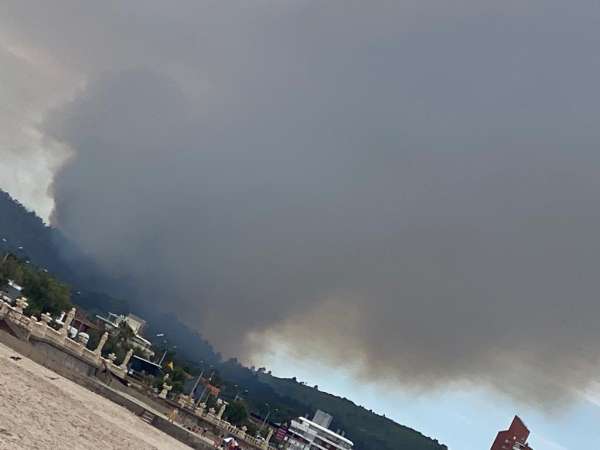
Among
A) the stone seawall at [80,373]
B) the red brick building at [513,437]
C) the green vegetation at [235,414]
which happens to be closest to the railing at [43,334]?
the stone seawall at [80,373]

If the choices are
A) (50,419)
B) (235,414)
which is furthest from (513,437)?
(50,419)

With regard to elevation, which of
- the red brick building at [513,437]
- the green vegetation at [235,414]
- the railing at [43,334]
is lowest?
the green vegetation at [235,414]

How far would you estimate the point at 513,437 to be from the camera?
18038cm

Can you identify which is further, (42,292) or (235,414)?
(235,414)

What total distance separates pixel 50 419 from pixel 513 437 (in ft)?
524

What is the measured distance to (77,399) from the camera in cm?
5522

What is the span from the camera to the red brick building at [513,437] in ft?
586

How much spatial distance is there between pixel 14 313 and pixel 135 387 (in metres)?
27.1

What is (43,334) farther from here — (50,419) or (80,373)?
(50,419)

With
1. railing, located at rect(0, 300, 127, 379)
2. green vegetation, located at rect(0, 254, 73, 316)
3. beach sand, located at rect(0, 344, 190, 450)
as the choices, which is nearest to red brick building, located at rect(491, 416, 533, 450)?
green vegetation, located at rect(0, 254, 73, 316)

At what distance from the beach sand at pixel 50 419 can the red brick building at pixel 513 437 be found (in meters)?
135

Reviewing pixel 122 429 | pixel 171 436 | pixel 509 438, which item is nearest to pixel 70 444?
pixel 122 429

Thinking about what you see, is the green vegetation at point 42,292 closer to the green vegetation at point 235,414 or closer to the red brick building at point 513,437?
the green vegetation at point 235,414

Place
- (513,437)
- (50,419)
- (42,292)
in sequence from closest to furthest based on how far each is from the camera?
(50,419) → (42,292) → (513,437)
